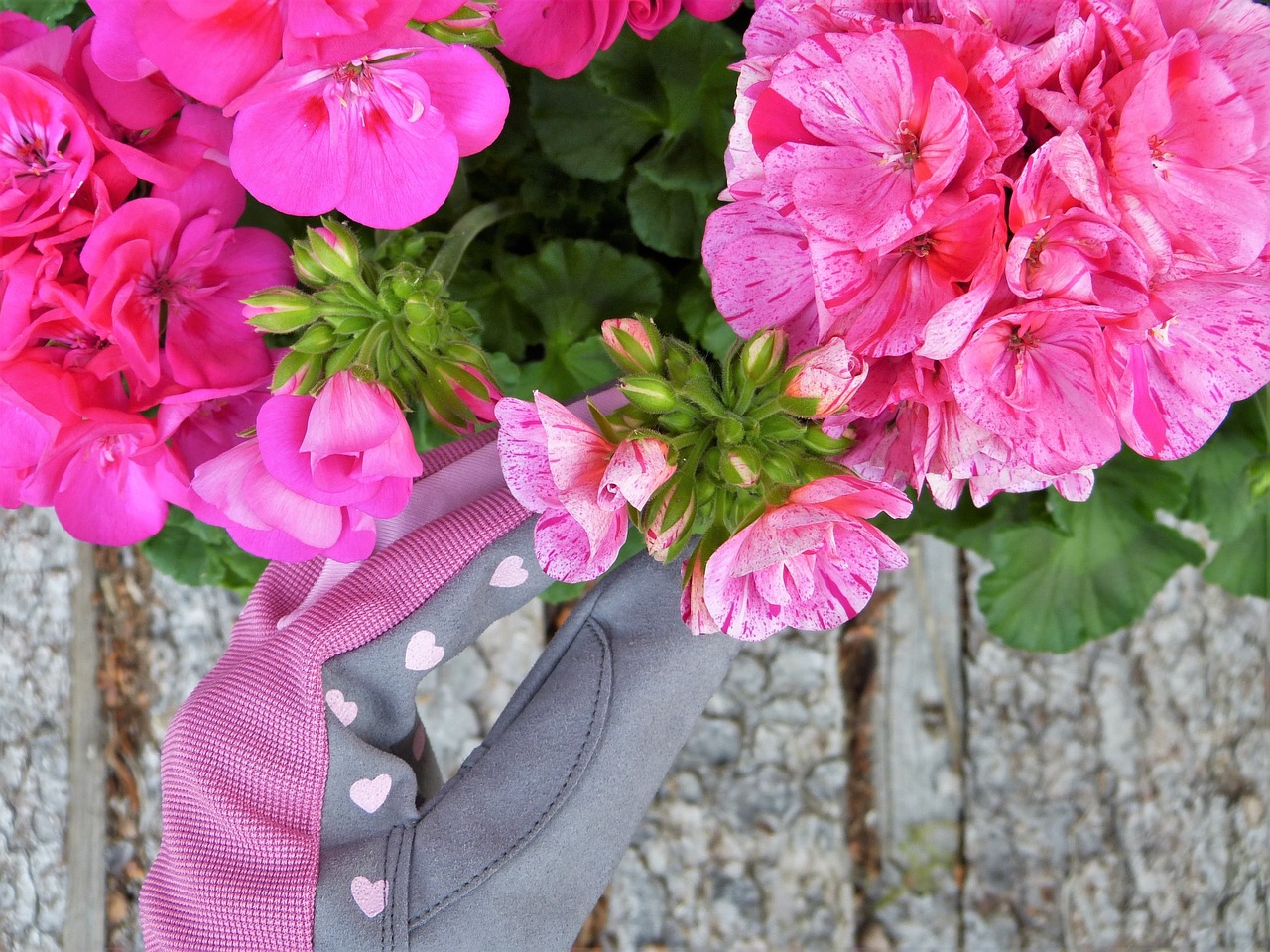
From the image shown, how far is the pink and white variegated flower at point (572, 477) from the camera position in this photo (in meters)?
0.49

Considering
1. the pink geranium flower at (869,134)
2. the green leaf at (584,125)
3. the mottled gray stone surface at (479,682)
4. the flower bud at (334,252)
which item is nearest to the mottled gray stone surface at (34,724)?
the mottled gray stone surface at (479,682)

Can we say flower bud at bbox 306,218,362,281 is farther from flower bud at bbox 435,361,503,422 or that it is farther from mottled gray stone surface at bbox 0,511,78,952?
mottled gray stone surface at bbox 0,511,78,952

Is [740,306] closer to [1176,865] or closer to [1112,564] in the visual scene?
[1112,564]

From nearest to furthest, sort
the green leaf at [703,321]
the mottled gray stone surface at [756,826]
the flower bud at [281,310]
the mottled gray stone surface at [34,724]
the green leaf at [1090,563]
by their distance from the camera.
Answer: the flower bud at [281,310]
the green leaf at [703,321]
the green leaf at [1090,563]
the mottled gray stone surface at [34,724]
the mottled gray stone surface at [756,826]

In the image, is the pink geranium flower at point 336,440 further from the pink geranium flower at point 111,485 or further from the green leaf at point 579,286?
the green leaf at point 579,286

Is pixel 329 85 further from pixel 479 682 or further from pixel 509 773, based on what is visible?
pixel 479 682

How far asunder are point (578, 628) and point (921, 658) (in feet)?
2.66

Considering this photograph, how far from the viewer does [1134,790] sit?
1411mm

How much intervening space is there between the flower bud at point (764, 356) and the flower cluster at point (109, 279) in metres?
0.28

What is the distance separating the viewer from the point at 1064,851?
4.64 feet

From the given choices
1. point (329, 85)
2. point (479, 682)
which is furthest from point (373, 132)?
point (479, 682)

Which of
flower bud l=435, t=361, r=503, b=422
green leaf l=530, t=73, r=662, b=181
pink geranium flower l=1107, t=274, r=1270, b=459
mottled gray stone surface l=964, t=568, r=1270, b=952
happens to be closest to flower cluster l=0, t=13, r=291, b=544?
flower bud l=435, t=361, r=503, b=422

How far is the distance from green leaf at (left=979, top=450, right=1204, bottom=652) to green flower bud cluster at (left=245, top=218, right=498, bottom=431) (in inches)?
24.1

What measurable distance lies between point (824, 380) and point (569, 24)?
0.83 feet
